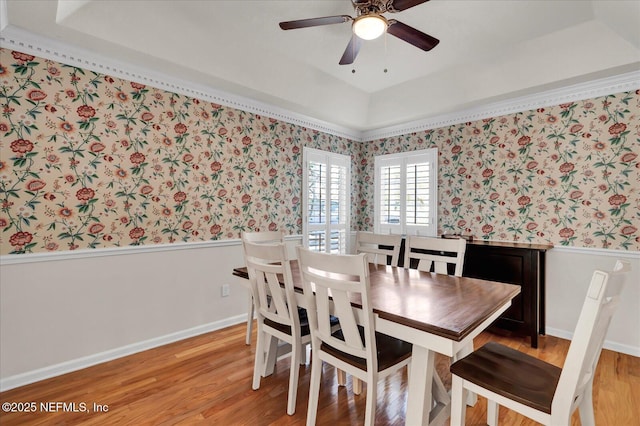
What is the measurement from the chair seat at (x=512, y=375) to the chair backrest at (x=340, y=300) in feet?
1.50

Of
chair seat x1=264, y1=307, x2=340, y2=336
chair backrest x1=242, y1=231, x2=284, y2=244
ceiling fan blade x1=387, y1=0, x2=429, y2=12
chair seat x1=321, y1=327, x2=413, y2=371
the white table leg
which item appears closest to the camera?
the white table leg

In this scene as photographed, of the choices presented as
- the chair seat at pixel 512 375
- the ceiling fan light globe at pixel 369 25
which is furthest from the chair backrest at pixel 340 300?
the ceiling fan light globe at pixel 369 25

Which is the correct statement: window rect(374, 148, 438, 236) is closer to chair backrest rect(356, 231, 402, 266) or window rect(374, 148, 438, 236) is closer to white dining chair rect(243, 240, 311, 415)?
chair backrest rect(356, 231, 402, 266)

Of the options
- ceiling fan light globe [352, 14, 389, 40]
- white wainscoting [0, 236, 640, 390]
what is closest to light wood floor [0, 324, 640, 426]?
white wainscoting [0, 236, 640, 390]

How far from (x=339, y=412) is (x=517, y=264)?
220cm

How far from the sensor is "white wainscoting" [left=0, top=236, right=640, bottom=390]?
7.32 ft

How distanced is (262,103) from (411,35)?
6.43ft

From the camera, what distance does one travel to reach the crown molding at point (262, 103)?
2268mm

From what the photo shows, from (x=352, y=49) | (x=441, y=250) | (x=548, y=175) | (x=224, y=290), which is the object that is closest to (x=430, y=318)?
(x=441, y=250)

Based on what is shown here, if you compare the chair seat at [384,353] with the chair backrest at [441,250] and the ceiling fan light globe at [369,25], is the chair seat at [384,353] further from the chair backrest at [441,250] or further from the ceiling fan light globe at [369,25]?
the ceiling fan light globe at [369,25]

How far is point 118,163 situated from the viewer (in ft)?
8.69

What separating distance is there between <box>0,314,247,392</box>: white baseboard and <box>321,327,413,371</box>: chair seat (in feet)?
6.08

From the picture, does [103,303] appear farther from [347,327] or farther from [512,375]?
[512,375]

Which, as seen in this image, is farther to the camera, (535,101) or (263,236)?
(535,101)
